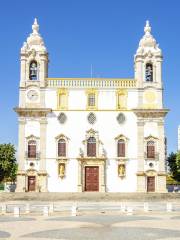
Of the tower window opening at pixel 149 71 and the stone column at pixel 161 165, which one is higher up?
the tower window opening at pixel 149 71

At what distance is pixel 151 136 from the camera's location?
1925 inches

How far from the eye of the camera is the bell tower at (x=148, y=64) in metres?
50.3

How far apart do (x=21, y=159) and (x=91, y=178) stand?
7951 millimetres

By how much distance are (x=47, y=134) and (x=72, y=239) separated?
31.7 metres

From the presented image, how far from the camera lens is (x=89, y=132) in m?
49.1

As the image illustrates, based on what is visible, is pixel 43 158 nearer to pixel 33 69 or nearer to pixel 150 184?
pixel 33 69

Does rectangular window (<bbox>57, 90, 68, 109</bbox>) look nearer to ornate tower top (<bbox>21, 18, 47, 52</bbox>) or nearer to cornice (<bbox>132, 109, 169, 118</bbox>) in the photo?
ornate tower top (<bbox>21, 18, 47, 52</bbox>)

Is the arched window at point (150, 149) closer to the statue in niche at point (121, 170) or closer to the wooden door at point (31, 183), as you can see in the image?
the statue in niche at point (121, 170)

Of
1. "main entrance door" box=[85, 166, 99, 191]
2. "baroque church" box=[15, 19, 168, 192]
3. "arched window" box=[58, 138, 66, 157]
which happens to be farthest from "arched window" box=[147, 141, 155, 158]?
"arched window" box=[58, 138, 66, 157]

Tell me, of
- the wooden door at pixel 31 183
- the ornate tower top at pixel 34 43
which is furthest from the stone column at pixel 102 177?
the ornate tower top at pixel 34 43

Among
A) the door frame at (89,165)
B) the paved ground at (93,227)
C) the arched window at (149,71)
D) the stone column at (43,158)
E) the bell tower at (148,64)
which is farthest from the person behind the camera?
the arched window at (149,71)

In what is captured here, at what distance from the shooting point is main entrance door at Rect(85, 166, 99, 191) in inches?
1922

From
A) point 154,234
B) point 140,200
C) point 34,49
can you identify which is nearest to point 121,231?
point 154,234

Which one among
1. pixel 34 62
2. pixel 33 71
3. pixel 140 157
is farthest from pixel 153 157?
pixel 34 62
